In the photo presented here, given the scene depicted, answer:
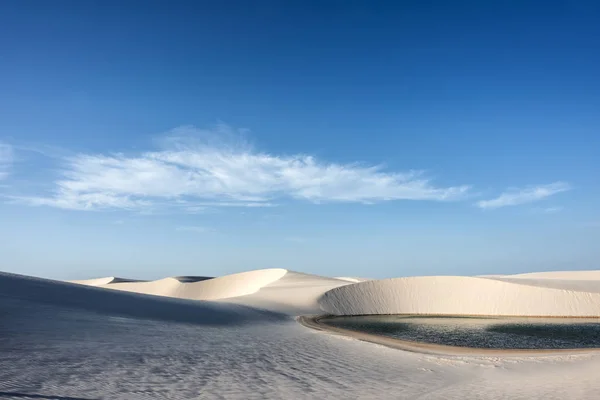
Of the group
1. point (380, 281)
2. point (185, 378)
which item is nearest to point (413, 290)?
point (380, 281)

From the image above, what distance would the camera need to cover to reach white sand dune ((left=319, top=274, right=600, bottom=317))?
33.1 meters

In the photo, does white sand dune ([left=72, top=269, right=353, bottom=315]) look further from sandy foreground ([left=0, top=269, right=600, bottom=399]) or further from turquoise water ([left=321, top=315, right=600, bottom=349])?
turquoise water ([left=321, top=315, right=600, bottom=349])

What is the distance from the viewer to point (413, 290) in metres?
39.1

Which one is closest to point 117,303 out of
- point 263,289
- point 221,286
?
point 263,289

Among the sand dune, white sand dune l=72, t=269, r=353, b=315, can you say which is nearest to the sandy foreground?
white sand dune l=72, t=269, r=353, b=315

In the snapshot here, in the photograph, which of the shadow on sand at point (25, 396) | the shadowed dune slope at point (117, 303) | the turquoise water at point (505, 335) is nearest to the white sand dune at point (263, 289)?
the shadowed dune slope at point (117, 303)

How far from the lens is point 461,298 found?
121 feet

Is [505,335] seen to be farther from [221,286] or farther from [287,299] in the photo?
[221,286]

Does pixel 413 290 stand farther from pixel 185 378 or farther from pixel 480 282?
pixel 185 378

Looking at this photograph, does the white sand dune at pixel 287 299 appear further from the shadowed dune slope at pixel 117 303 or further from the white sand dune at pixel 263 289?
the shadowed dune slope at pixel 117 303

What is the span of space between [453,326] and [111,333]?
19866 mm

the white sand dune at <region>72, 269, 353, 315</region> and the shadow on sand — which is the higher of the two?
the white sand dune at <region>72, 269, 353, 315</region>

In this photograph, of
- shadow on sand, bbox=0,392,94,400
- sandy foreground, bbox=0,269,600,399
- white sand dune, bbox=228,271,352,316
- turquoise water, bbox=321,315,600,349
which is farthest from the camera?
white sand dune, bbox=228,271,352,316

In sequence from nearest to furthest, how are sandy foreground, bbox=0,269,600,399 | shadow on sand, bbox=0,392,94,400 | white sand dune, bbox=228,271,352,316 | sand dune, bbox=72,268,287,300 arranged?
shadow on sand, bbox=0,392,94,400
sandy foreground, bbox=0,269,600,399
white sand dune, bbox=228,271,352,316
sand dune, bbox=72,268,287,300
